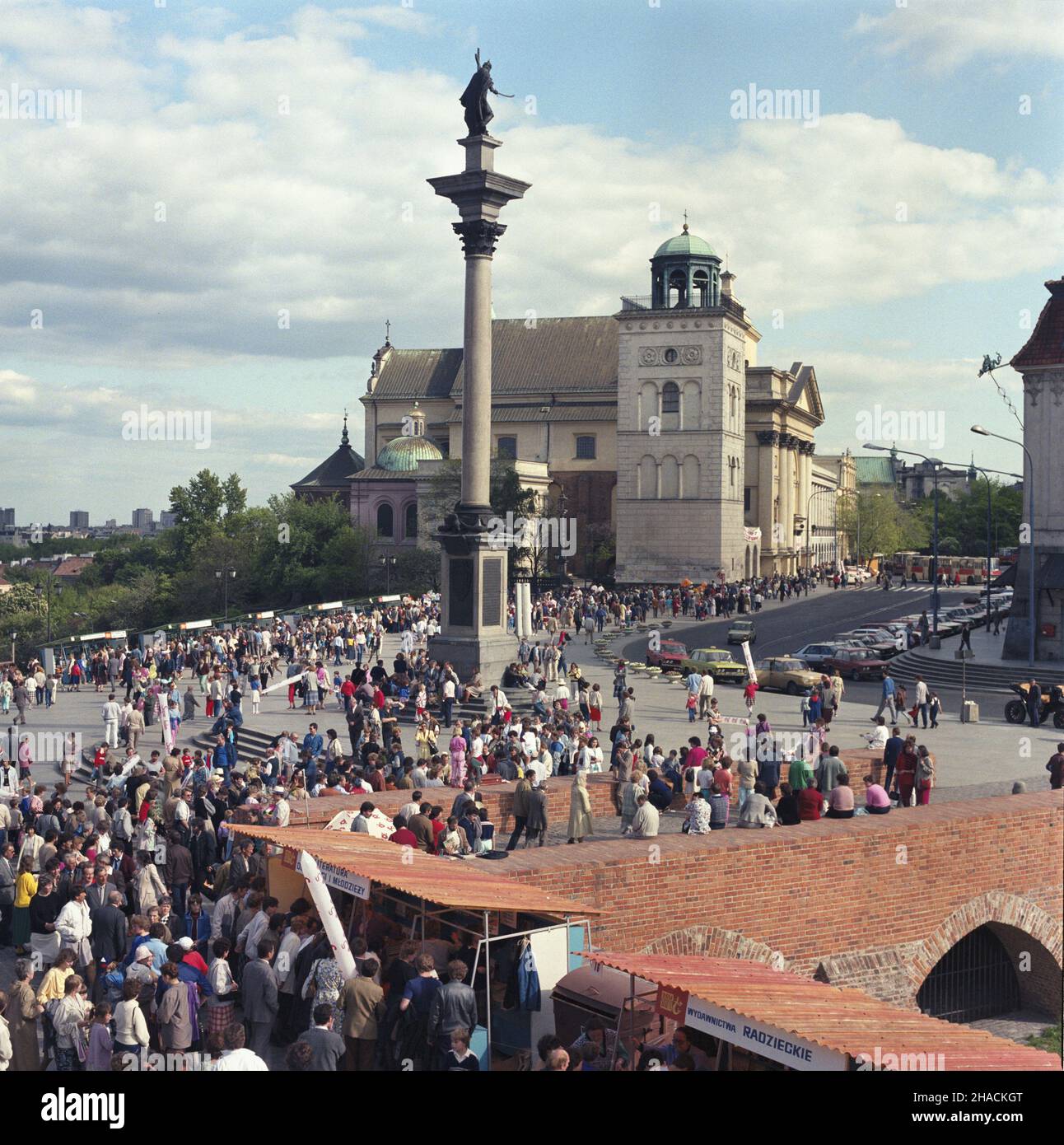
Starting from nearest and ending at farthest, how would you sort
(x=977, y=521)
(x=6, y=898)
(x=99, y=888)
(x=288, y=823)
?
(x=99, y=888) < (x=6, y=898) < (x=288, y=823) < (x=977, y=521)

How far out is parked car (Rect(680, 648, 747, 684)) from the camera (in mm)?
43875

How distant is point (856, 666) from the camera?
149ft

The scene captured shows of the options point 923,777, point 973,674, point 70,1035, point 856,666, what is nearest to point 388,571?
point 856,666

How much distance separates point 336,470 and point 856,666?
68.0 metres

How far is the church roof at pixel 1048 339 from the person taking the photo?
1767 inches

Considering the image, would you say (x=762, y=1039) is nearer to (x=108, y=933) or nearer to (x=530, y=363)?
(x=108, y=933)

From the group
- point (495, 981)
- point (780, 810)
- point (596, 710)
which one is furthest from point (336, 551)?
point (495, 981)

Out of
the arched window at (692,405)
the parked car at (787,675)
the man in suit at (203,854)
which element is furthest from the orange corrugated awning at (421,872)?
the arched window at (692,405)

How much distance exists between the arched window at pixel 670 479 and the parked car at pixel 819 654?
130 ft

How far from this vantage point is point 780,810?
733 inches

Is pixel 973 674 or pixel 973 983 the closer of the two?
pixel 973 983

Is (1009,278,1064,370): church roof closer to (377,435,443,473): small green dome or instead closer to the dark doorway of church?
the dark doorway of church

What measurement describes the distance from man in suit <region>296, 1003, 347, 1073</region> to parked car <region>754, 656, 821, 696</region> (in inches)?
1233
